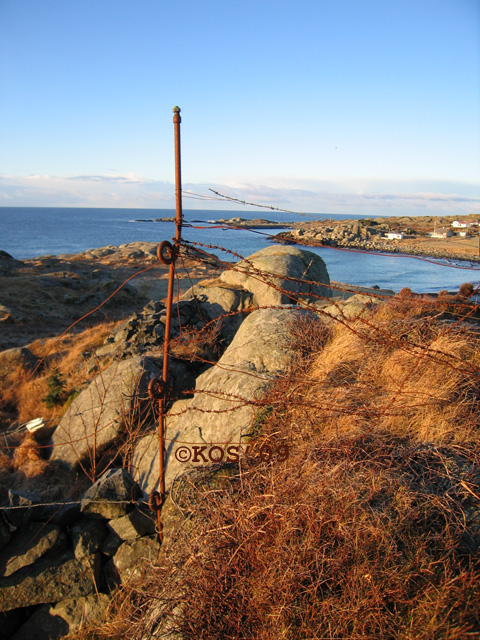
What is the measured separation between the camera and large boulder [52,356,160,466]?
5.95 metres

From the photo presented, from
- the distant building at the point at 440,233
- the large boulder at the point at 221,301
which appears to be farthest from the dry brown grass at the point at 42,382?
the distant building at the point at 440,233

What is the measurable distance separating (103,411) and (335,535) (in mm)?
4576

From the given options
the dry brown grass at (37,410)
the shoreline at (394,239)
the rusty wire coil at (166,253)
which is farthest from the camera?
the shoreline at (394,239)

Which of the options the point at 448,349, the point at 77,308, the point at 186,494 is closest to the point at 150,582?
the point at 186,494

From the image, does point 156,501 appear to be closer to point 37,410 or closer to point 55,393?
point 55,393

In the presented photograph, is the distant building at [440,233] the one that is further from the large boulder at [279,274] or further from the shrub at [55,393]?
the shrub at [55,393]

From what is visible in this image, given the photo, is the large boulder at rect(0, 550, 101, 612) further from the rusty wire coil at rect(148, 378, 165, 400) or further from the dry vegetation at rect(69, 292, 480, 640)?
the rusty wire coil at rect(148, 378, 165, 400)

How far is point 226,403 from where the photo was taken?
4.84 metres

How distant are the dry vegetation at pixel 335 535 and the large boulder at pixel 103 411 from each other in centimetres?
243

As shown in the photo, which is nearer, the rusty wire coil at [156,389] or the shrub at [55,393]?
the rusty wire coil at [156,389]

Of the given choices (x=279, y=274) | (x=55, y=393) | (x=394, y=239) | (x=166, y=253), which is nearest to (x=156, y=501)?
(x=166, y=253)

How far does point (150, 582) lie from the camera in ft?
10.4

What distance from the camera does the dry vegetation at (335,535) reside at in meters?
2.36

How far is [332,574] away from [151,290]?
27.8m
